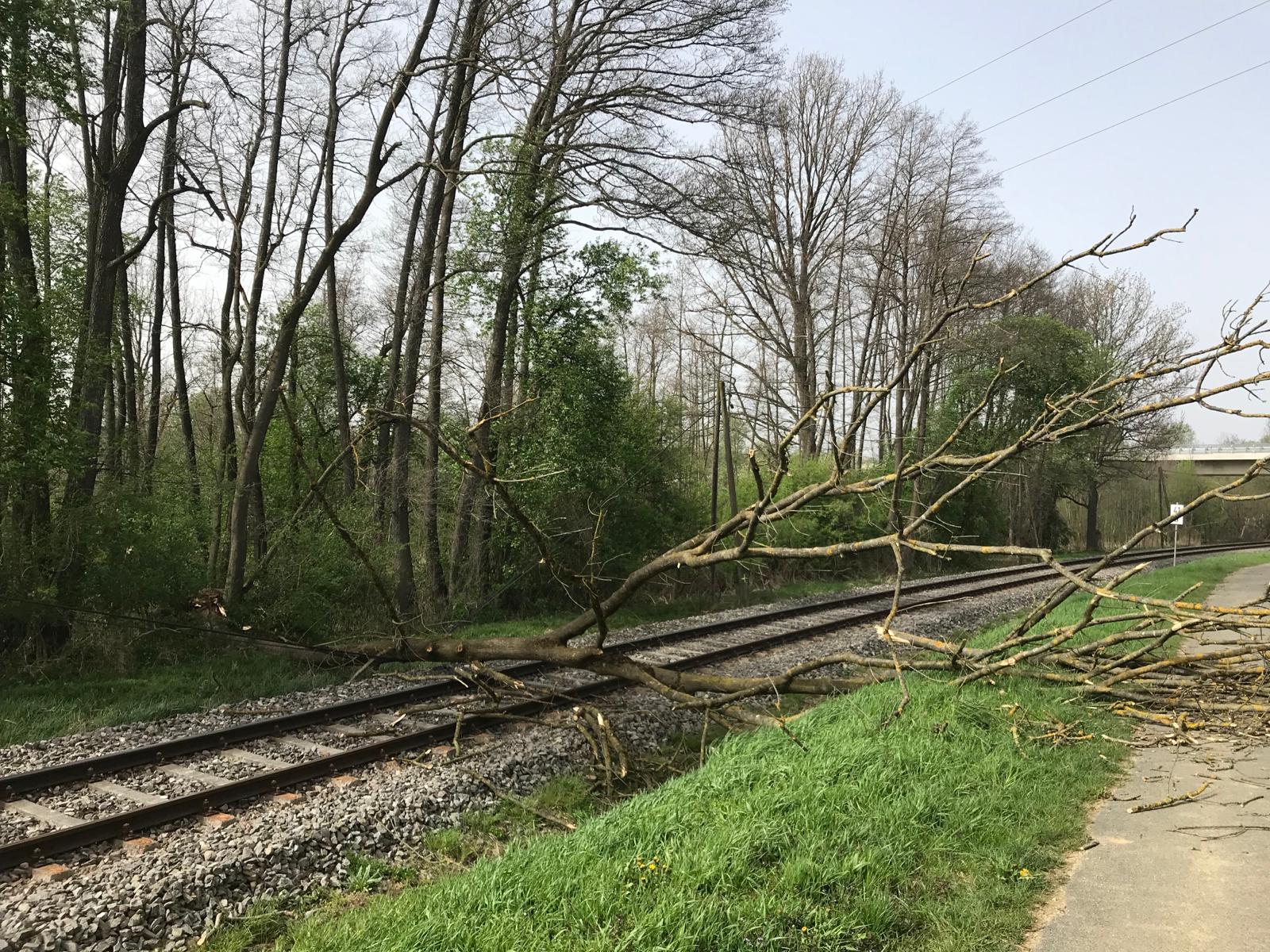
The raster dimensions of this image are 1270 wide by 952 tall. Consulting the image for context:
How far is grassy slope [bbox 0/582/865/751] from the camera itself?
8484mm

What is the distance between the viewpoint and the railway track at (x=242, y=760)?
5.71 metres

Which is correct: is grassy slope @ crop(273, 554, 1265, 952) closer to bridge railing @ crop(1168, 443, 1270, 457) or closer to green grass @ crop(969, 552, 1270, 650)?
green grass @ crop(969, 552, 1270, 650)

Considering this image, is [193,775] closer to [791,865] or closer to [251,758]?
[251,758]

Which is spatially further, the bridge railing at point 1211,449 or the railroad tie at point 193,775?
the bridge railing at point 1211,449

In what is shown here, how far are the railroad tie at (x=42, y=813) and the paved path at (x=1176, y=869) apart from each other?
6.09m

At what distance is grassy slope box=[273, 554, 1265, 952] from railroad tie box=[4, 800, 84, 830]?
8.10 ft

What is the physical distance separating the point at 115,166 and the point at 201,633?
7.11 meters

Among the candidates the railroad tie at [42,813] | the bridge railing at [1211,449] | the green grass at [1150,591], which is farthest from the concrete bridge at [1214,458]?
the railroad tie at [42,813]

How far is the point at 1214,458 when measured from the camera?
182 feet

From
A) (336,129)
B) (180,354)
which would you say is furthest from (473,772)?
(180,354)

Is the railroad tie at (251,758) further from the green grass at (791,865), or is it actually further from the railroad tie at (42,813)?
the green grass at (791,865)

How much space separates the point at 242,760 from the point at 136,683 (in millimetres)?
3751

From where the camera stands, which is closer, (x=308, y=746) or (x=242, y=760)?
(x=242, y=760)

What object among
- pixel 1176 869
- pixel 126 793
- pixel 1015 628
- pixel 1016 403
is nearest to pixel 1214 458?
pixel 1016 403
